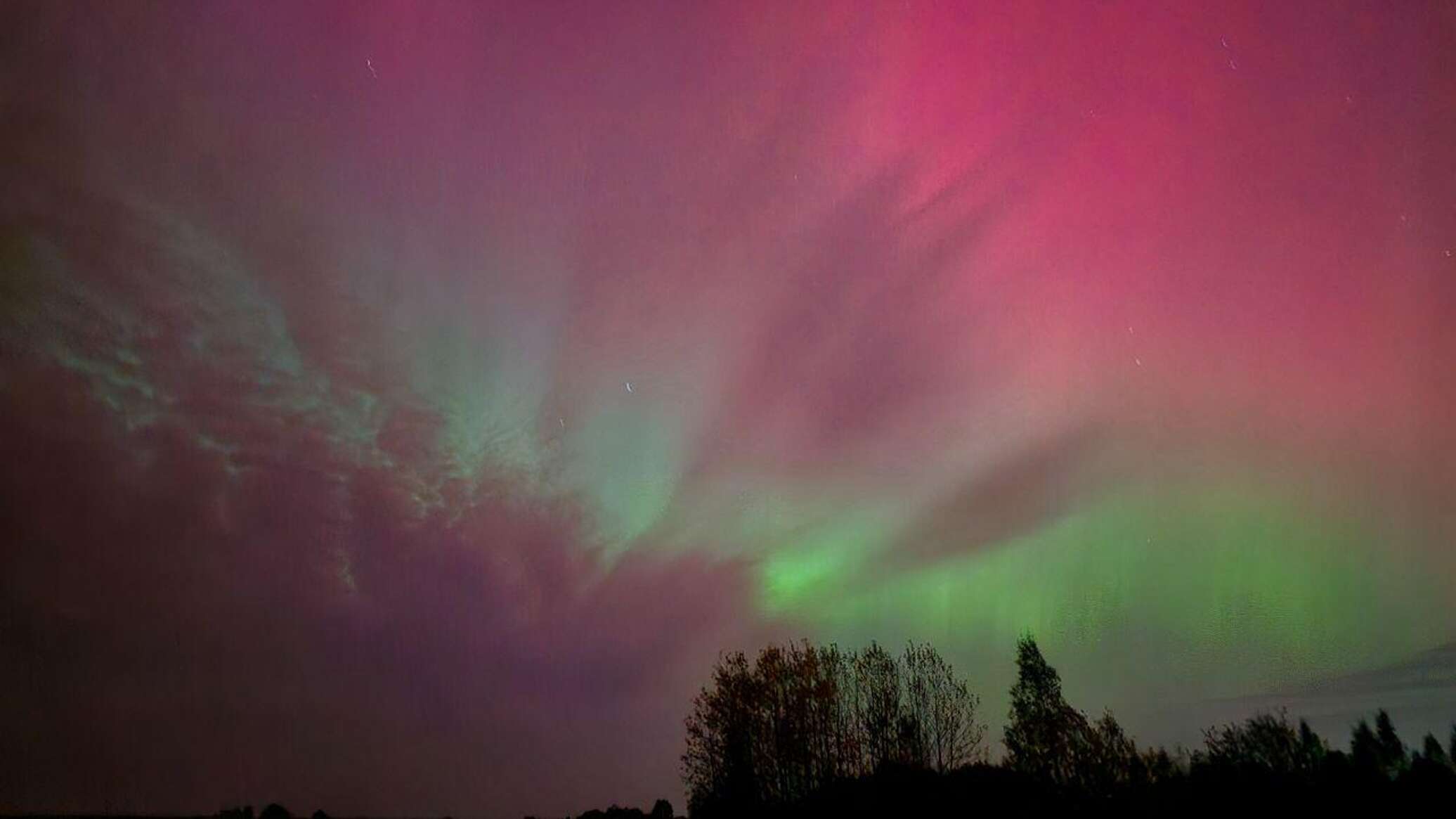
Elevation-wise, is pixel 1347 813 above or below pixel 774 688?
below

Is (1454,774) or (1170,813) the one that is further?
(1454,774)

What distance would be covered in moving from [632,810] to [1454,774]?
55024 mm

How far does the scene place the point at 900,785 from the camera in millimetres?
52562

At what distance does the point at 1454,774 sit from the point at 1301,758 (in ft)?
86.0

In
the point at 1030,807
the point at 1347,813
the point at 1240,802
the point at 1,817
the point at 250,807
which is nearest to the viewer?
the point at 1347,813

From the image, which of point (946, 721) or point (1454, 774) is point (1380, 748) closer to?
point (1454, 774)

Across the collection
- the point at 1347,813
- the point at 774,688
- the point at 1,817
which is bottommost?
the point at 1347,813

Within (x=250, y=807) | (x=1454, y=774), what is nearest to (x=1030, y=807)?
(x=1454, y=774)

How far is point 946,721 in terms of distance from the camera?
74.9 metres

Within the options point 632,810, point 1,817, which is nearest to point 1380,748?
point 632,810

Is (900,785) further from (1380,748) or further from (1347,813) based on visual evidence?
(1380,748)

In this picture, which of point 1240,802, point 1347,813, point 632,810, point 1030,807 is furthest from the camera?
point 632,810

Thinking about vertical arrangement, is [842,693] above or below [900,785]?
above

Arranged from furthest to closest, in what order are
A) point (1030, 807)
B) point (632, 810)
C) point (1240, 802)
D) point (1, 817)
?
point (1, 817) < point (632, 810) < point (1030, 807) < point (1240, 802)
